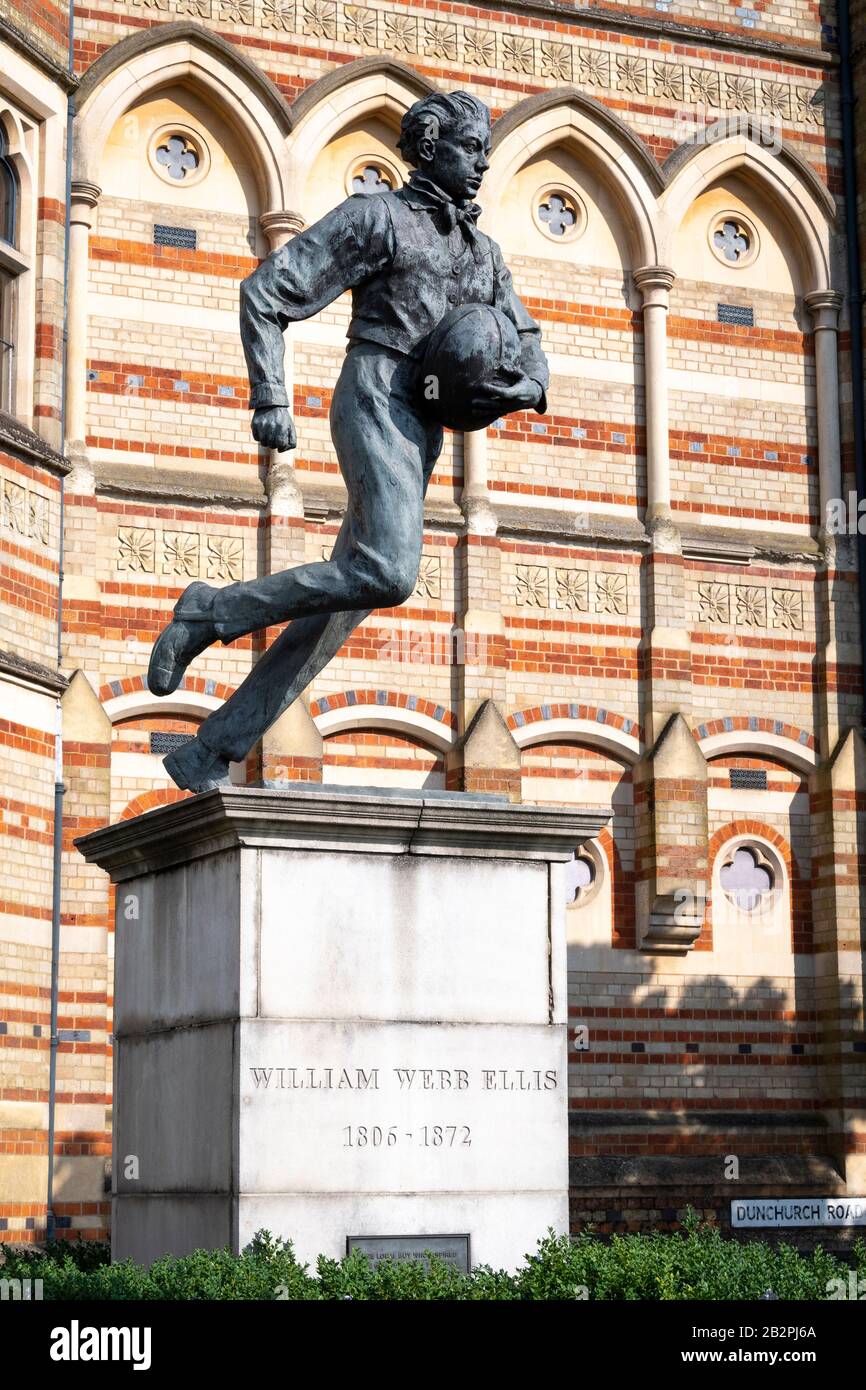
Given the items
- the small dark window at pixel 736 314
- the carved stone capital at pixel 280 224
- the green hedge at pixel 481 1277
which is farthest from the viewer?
the small dark window at pixel 736 314

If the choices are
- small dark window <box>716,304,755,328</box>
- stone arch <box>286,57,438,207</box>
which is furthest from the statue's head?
small dark window <box>716,304,755,328</box>

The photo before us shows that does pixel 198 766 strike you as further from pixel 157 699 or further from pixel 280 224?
pixel 280 224

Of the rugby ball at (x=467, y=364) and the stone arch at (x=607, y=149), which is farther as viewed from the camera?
the stone arch at (x=607, y=149)

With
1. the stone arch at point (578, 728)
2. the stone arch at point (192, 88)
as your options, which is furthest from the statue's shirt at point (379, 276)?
the stone arch at point (578, 728)

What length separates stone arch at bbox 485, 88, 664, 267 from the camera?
17594mm

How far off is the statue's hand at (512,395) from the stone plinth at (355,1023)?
127cm

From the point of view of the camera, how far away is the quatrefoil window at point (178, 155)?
16578 millimetres

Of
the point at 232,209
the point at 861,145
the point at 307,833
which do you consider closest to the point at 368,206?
the point at 307,833

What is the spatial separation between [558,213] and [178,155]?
307cm

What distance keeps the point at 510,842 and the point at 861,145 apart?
12.7m

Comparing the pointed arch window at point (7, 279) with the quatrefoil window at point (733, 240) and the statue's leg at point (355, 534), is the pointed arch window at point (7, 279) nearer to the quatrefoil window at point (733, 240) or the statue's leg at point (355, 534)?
the quatrefoil window at point (733, 240)

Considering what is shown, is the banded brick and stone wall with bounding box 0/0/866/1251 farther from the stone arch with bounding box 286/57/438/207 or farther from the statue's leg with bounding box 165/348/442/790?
the statue's leg with bounding box 165/348/442/790

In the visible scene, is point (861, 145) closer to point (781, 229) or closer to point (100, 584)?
point (781, 229)

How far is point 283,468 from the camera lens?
1622cm
